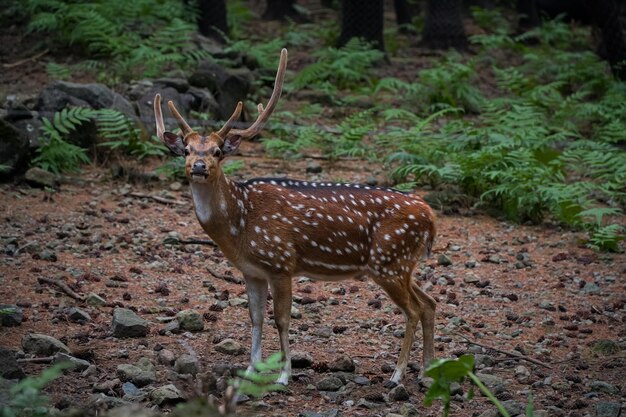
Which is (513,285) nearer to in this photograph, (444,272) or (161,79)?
(444,272)

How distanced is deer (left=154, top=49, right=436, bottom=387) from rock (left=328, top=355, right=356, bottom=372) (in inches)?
12.8

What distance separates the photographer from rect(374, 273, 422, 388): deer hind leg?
711 cm

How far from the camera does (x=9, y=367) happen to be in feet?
20.0

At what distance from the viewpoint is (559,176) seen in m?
11.3

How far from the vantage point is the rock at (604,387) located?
6.84m

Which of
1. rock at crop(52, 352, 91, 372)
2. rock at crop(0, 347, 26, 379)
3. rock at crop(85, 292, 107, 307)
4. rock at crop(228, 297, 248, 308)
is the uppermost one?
rock at crop(0, 347, 26, 379)

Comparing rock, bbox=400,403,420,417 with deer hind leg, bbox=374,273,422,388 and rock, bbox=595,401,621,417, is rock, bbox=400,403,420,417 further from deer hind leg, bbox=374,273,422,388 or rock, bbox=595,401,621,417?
rock, bbox=595,401,621,417

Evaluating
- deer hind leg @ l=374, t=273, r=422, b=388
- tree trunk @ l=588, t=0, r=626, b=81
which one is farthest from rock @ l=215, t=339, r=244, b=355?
tree trunk @ l=588, t=0, r=626, b=81

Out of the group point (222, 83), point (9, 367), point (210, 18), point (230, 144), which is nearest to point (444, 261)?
point (230, 144)

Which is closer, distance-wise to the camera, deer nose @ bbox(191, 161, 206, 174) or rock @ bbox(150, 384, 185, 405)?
rock @ bbox(150, 384, 185, 405)

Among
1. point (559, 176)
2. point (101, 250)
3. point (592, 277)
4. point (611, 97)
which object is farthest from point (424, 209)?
point (611, 97)

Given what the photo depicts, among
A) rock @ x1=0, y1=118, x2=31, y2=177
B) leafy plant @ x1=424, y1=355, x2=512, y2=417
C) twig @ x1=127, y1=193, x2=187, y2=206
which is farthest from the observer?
twig @ x1=127, y1=193, x2=187, y2=206

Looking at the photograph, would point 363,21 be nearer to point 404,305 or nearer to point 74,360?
point 404,305

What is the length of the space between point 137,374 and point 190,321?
1263 mm
